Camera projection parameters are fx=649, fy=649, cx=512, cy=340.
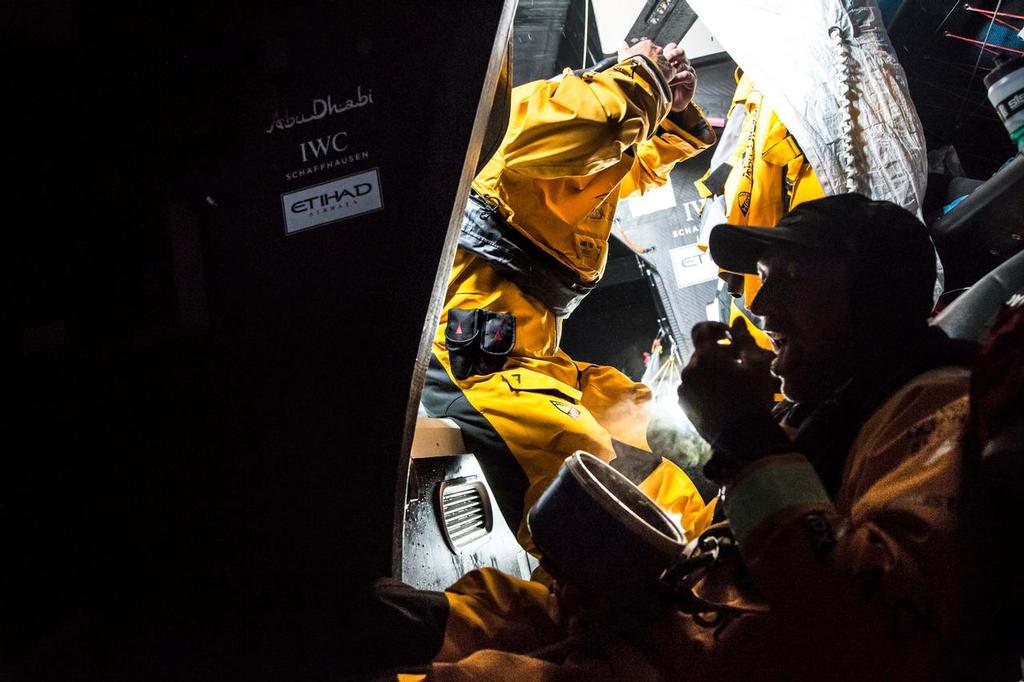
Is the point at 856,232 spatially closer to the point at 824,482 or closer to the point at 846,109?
the point at 824,482

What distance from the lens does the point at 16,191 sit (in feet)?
3.48

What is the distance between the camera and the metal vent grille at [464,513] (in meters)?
1.57

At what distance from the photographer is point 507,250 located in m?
1.82

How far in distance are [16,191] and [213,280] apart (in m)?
0.36

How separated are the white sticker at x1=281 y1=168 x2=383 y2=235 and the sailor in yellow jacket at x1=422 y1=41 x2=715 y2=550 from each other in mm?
715

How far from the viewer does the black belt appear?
→ 1.82 metres

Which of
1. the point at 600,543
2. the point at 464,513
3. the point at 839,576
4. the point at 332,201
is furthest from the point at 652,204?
the point at 839,576

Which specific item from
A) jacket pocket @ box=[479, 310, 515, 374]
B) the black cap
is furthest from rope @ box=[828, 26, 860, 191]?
jacket pocket @ box=[479, 310, 515, 374]

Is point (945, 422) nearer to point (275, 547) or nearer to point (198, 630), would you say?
point (275, 547)

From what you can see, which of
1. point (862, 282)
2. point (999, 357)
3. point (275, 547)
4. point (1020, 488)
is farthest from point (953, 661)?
point (275, 547)

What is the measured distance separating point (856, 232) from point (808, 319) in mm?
125

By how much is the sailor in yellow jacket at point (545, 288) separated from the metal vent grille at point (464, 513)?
0.05m

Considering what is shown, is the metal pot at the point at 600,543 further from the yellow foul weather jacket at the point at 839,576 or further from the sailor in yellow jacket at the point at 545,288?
the sailor in yellow jacket at the point at 545,288

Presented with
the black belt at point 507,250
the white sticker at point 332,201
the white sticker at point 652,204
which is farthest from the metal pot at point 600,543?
the white sticker at point 652,204
